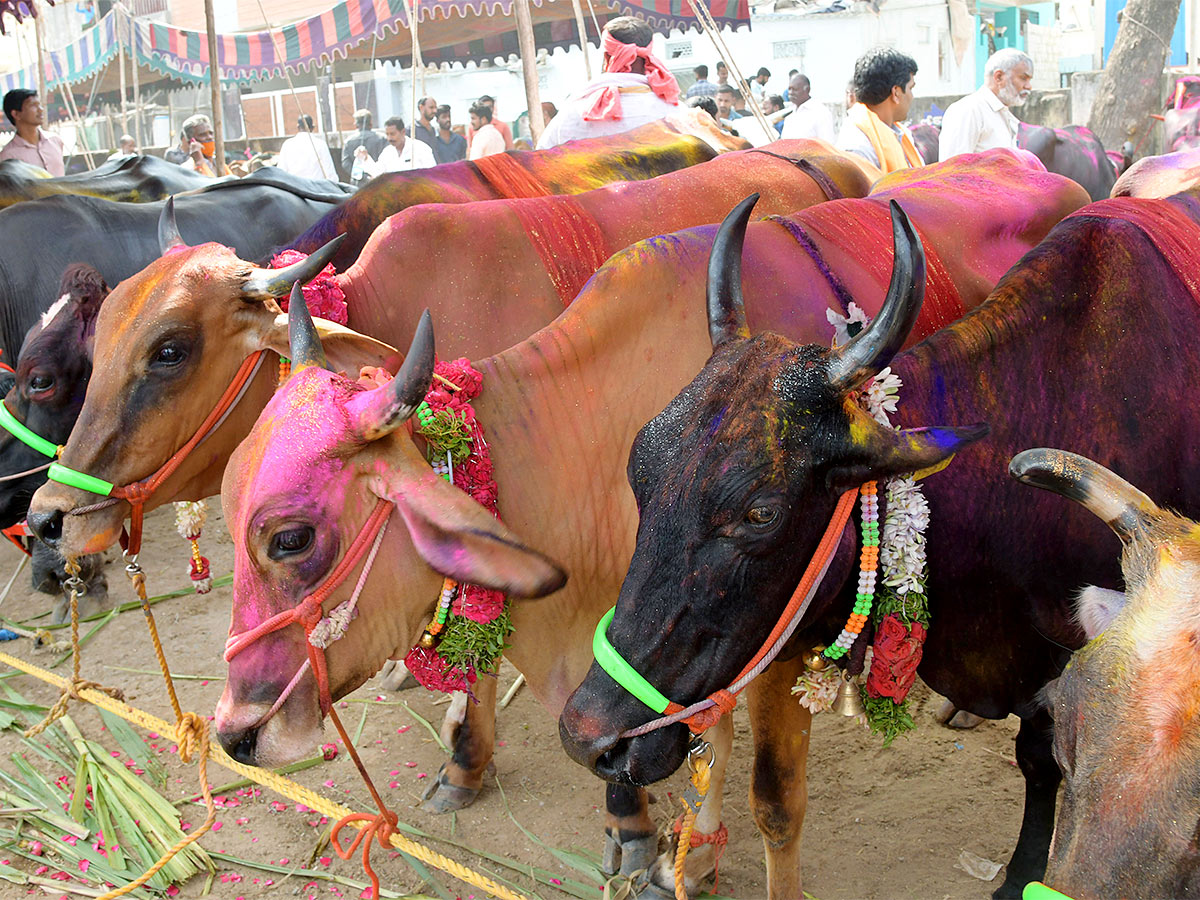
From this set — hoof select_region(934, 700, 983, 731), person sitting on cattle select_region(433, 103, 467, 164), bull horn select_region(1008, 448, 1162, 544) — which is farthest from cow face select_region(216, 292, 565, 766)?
person sitting on cattle select_region(433, 103, 467, 164)

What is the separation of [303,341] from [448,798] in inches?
77.4

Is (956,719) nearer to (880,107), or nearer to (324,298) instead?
(324,298)

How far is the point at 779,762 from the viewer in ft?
9.11

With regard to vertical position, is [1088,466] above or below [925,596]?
above

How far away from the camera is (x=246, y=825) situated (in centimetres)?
373

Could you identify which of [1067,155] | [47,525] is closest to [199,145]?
[1067,155]

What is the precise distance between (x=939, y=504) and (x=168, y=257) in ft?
8.64

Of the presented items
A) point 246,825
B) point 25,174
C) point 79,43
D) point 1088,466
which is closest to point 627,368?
point 1088,466

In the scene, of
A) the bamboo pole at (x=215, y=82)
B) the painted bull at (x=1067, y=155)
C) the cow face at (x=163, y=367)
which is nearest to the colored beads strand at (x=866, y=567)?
the cow face at (x=163, y=367)

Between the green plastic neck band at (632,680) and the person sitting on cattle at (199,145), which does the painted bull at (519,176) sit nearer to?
the green plastic neck band at (632,680)

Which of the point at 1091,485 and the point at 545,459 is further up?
the point at 1091,485

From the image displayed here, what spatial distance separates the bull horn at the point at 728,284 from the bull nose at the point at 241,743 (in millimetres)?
1482

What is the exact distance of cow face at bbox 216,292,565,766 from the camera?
2355mm

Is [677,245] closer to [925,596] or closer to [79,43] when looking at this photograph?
[925,596]
